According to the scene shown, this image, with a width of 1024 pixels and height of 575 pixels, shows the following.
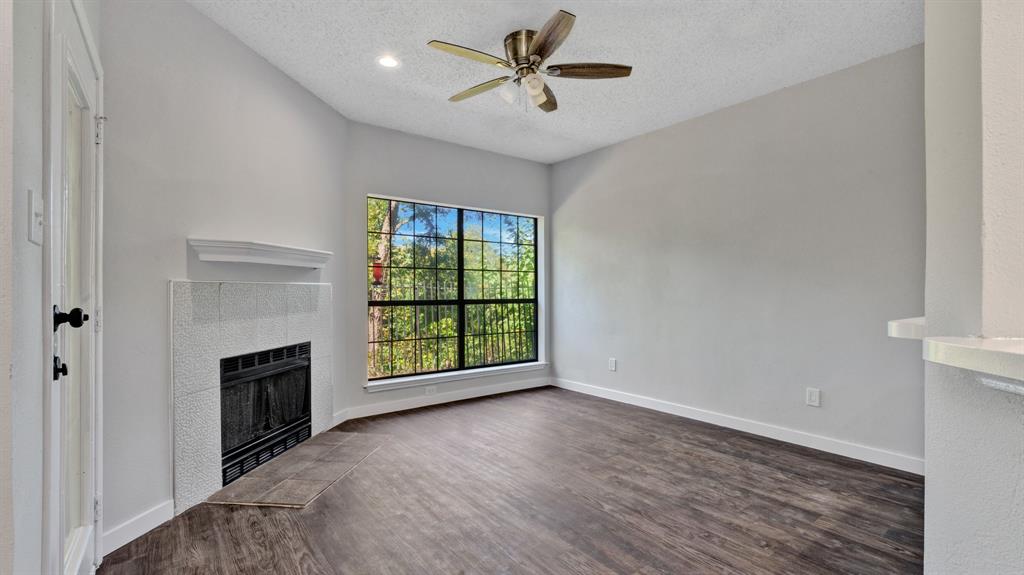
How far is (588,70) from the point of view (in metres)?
2.67

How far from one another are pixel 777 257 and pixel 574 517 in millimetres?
2563

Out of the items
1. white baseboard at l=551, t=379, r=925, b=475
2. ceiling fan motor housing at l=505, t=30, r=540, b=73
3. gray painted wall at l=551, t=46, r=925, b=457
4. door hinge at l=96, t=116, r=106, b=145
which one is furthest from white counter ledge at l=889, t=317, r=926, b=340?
door hinge at l=96, t=116, r=106, b=145

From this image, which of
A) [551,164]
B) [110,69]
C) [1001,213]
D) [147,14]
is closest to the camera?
[1001,213]

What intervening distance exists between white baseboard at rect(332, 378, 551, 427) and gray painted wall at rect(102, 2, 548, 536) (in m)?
0.16

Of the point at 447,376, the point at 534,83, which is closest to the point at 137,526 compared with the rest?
the point at 447,376

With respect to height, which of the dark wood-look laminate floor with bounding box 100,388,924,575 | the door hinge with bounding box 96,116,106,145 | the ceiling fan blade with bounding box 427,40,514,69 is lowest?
the dark wood-look laminate floor with bounding box 100,388,924,575

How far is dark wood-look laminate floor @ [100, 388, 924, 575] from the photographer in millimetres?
2020

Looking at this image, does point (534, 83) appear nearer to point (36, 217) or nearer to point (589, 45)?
point (589, 45)

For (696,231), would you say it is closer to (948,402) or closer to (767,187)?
(767,187)

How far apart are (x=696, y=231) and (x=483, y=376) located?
8.67 feet

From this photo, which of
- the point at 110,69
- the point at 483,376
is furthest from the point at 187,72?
the point at 483,376

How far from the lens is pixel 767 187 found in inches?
144

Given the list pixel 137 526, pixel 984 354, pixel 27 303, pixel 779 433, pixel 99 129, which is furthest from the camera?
pixel 779 433

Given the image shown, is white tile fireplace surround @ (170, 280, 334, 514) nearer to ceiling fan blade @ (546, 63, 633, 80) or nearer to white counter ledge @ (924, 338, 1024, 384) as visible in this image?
ceiling fan blade @ (546, 63, 633, 80)
